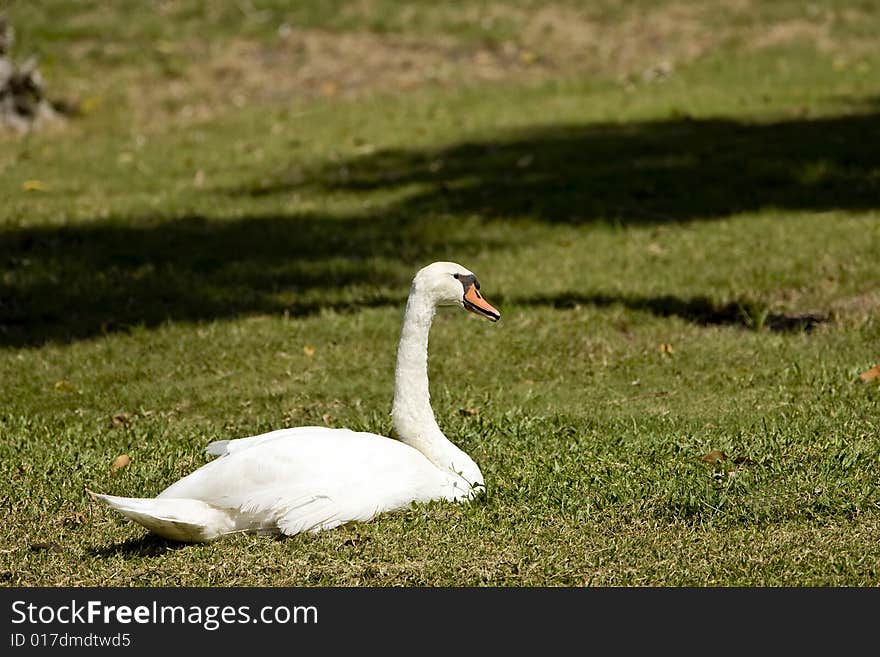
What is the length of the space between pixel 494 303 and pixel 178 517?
16.0 ft

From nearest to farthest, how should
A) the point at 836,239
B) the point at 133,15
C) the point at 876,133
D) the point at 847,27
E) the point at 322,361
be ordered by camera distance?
the point at 322,361 → the point at 836,239 → the point at 876,133 → the point at 847,27 → the point at 133,15

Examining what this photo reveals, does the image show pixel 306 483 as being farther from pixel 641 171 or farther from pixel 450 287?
pixel 641 171

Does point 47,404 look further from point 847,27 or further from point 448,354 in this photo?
point 847,27

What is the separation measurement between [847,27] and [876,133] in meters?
5.96

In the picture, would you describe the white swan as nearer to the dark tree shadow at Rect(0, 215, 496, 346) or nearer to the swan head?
the swan head

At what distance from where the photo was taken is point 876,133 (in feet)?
47.3

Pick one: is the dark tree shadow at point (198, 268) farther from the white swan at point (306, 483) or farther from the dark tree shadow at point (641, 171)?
the white swan at point (306, 483)

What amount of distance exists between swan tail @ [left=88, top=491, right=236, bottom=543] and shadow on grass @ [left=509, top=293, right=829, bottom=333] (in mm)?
4638

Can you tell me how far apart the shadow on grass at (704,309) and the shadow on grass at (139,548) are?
4.59 metres

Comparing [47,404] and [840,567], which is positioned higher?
[840,567]

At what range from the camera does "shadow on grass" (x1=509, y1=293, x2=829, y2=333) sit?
8.98 m

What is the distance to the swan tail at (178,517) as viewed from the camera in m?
5.05

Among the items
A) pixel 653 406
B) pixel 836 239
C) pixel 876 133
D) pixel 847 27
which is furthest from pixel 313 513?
pixel 847 27

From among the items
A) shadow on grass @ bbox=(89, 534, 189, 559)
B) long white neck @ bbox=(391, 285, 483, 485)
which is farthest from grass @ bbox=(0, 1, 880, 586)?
long white neck @ bbox=(391, 285, 483, 485)
